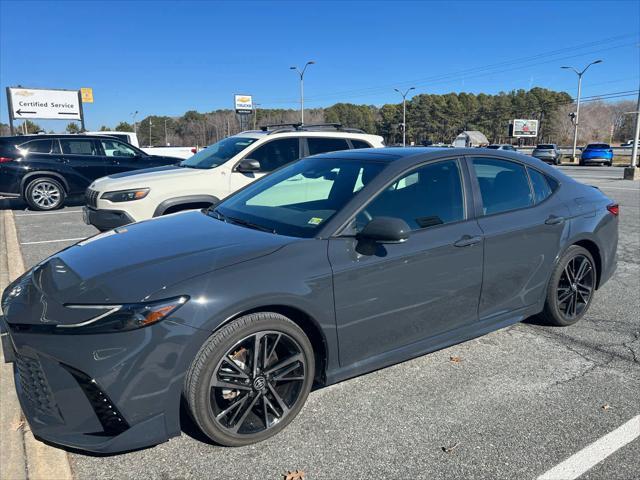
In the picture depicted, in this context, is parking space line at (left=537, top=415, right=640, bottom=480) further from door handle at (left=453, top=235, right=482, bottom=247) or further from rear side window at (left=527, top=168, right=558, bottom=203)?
rear side window at (left=527, top=168, right=558, bottom=203)

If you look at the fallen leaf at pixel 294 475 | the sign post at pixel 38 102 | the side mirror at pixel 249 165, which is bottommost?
the fallen leaf at pixel 294 475

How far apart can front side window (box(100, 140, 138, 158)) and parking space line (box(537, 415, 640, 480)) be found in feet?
39.7

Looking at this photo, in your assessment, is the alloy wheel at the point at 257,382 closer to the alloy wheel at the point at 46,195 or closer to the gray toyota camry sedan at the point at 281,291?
the gray toyota camry sedan at the point at 281,291

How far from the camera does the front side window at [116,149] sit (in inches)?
487

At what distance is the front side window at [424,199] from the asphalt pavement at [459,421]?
3.69ft

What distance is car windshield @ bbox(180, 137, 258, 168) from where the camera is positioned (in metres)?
7.12

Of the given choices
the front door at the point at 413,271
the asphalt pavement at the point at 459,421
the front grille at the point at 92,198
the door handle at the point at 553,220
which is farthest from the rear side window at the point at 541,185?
the front grille at the point at 92,198

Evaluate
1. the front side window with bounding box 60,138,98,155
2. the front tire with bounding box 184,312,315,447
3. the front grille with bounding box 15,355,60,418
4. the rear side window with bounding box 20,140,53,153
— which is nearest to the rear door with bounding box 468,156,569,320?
the front tire with bounding box 184,312,315,447

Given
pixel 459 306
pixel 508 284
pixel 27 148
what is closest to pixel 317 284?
pixel 459 306

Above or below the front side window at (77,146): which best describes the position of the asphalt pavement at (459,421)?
below

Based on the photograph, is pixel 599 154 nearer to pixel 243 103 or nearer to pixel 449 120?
pixel 243 103

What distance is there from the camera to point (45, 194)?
11.7 meters

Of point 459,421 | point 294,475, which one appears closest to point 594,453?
point 459,421

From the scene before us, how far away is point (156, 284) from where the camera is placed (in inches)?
96.0
